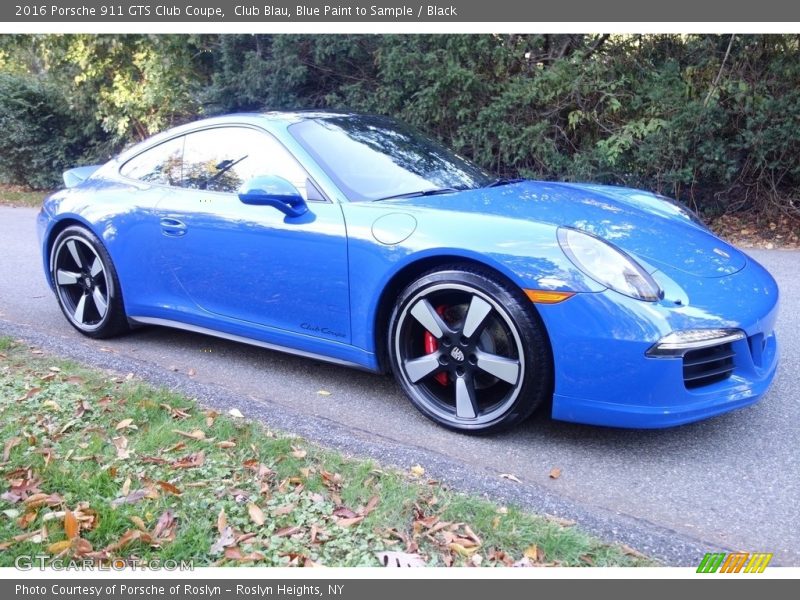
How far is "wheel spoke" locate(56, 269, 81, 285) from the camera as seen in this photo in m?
4.61

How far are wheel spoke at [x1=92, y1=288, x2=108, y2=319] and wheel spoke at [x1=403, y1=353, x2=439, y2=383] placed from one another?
2268 millimetres

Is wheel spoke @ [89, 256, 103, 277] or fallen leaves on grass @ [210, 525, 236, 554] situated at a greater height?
wheel spoke @ [89, 256, 103, 277]

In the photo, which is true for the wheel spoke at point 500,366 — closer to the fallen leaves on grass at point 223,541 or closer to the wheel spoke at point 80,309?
the fallen leaves on grass at point 223,541

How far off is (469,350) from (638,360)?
71 cm

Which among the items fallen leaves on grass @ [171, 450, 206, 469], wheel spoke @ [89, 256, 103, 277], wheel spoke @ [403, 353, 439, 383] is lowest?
fallen leaves on grass @ [171, 450, 206, 469]

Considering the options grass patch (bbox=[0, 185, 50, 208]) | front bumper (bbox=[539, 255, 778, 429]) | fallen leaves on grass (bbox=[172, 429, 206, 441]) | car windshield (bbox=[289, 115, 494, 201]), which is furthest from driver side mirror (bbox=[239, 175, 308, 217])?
grass patch (bbox=[0, 185, 50, 208])

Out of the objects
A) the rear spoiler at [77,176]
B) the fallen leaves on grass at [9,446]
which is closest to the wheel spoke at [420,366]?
the fallen leaves on grass at [9,446]

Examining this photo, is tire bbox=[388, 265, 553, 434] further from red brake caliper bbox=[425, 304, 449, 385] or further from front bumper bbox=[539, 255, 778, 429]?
front bumper bbox=[539, 255, 778, 429]

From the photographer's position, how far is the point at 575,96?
27.7 feet

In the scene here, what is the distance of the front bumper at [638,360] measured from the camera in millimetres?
2660

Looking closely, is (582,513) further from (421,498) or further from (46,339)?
(46,339)

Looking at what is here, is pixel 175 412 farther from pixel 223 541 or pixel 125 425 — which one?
pixel 223 541

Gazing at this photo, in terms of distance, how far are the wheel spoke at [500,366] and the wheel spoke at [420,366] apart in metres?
0.23

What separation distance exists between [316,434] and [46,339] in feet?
7.44
